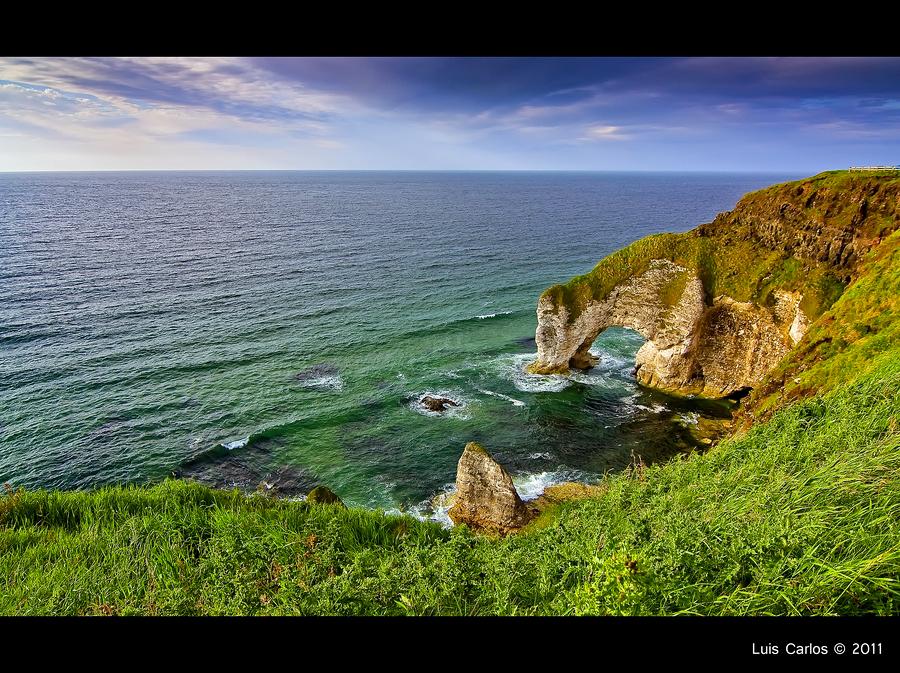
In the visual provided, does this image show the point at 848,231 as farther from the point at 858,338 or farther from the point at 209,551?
the point at 209,551

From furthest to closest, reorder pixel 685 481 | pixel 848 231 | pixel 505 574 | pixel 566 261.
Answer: pixel 566 261, pixel 848 231, pixel 685 481, pixel 505 574

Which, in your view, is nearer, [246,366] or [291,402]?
[291,402]

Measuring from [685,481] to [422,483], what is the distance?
20.6 meters

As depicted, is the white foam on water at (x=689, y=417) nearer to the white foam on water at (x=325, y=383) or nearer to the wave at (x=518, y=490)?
the wave at (x=518, y=490)

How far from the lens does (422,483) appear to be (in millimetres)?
30594

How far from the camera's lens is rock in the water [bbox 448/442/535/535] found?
24.5 meters

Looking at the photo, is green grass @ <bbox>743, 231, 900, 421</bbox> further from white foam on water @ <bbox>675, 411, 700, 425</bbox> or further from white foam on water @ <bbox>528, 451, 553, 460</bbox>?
white foam on water @ <bbox>528, 451, 553, 460</bbox>

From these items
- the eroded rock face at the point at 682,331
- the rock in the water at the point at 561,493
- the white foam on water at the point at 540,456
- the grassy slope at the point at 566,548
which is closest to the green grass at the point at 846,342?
the grassy slope at the point at 566,548

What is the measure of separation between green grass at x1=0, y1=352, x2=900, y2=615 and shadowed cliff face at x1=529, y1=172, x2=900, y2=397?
24927 millimetres

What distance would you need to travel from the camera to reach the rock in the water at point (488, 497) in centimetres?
2452

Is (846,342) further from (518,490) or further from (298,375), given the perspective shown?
(298,375)
